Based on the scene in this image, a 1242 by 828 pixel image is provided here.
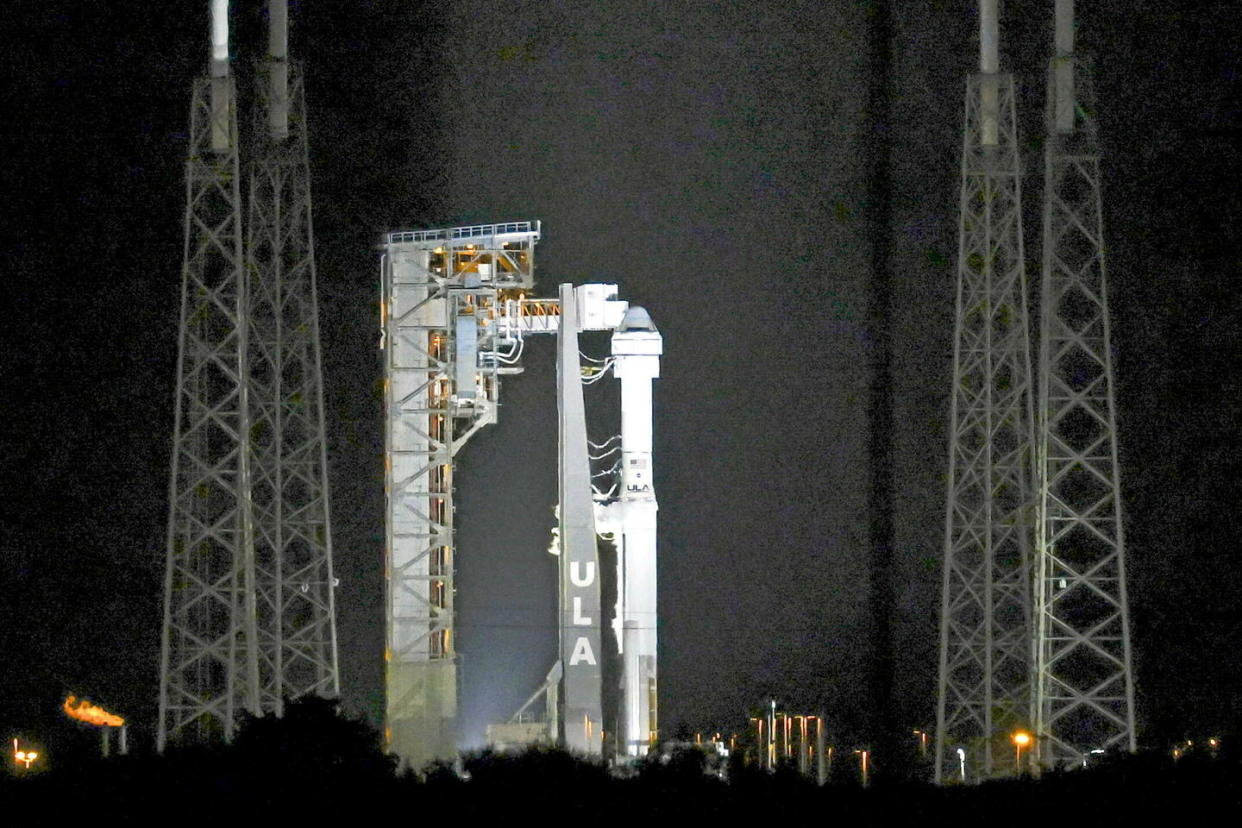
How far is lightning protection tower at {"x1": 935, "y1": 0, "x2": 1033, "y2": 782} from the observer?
115 ft

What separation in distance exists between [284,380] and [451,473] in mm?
2868

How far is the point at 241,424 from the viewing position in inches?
1307

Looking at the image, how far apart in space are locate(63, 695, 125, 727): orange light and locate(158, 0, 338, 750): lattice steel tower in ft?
3.55

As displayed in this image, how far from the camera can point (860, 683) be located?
42.1 m

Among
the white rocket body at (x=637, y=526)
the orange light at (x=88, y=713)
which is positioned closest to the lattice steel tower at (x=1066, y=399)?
the white rocket body at (x=637, y=526)

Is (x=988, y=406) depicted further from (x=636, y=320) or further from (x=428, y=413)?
(x=428, y=413)

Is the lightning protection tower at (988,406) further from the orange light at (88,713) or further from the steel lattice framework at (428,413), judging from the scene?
the orange light at (88,713)

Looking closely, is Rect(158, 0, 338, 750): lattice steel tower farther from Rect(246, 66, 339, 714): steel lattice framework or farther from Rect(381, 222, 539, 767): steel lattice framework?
Rect(381, 222, 539, 767): steel lattice framework

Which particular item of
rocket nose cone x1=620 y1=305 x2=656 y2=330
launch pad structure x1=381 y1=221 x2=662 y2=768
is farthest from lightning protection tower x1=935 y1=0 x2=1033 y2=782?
launch pad structure x1=381 y1=221 x2=662 y2=768

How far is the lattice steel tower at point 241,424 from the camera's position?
33.2 metres

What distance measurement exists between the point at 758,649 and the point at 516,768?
19287 mm

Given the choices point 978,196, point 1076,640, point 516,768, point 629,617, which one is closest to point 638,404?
point 629,617

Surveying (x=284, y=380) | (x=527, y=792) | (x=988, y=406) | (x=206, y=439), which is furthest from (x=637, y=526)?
(x=527, y=792)

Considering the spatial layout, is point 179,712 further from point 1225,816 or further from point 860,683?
point 1225,816
